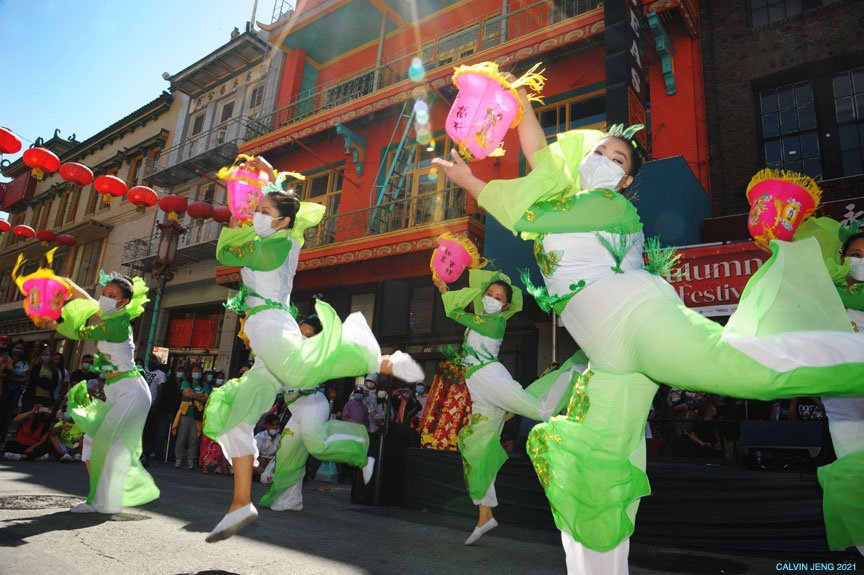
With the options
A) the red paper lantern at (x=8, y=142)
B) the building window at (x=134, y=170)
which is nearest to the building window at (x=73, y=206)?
the building window at (x=134, y=170)

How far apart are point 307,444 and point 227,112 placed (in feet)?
60.1

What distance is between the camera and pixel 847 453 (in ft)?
9.87

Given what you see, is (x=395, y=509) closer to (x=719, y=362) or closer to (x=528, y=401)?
(x=528, y=401)

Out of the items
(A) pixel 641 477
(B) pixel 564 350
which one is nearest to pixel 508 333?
(B) pixel 564 350

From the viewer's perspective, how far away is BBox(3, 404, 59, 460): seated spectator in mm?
8375

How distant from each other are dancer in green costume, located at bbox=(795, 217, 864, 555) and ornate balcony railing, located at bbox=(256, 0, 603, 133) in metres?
8.75

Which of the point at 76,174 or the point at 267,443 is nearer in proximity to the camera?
the point at 267,443

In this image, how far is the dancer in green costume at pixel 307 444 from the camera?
4660mm

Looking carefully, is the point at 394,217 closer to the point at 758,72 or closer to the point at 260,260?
the point at 758,72

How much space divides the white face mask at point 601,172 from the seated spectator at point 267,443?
716 cm

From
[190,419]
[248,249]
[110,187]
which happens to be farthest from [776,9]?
[190,419]

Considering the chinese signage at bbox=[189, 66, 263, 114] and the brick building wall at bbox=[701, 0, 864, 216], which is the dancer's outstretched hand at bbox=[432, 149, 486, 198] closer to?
the brick building wall at bbox=[701, 0, 864, 216]

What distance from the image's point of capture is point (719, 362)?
172 cm

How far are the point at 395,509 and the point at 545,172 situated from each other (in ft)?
14.8
